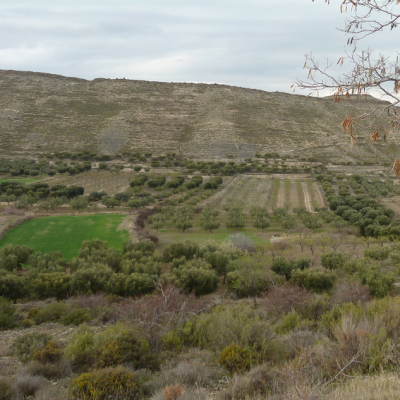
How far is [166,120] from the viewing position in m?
88.4

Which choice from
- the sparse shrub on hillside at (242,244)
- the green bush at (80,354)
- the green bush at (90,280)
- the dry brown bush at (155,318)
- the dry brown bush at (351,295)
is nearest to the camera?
the green bush at (80,354)

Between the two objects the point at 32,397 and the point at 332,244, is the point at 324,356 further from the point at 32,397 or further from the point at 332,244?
the point at 332,244

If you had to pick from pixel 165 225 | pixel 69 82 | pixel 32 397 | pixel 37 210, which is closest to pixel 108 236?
pixel 165 225

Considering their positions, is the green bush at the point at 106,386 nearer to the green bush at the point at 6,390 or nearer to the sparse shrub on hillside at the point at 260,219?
the green bush at the point at 6,390

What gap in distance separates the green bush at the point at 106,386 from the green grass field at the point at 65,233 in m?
17.4

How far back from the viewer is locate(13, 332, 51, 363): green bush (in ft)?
27.1

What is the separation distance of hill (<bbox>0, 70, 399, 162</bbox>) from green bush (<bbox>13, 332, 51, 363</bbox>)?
6378 cm

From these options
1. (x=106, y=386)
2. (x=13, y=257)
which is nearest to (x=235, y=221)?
(x=13, y=257)

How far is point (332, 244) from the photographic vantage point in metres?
24.0

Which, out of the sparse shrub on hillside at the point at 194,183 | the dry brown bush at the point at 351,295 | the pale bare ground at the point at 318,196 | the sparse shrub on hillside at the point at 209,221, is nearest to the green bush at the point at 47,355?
the dry brown bush at the point at 351,295

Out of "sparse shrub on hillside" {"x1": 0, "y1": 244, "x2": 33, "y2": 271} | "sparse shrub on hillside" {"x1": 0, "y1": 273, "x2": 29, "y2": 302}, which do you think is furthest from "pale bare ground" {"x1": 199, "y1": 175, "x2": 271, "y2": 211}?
"sparse shrub on hillside" {"x1": 0, "y1": 273, "x2": 29, "y2": 302}

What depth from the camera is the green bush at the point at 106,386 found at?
571 cm

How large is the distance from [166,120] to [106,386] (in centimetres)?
8649

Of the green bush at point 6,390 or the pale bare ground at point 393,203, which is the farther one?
the pale bare ground at point 393,203
